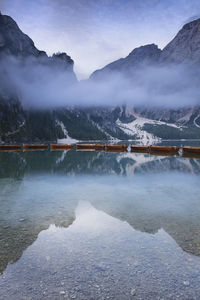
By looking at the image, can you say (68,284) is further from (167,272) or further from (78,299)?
(167,272)

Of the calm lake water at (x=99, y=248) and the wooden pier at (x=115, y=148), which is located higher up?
the calm lake water at (x=99, y=248)

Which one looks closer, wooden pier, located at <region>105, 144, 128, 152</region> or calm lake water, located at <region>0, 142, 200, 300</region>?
calm lake water, located at <region>0, 142, 200, 300</region>

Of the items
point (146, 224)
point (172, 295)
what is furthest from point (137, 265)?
point (146, 224)

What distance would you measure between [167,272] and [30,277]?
329 cm

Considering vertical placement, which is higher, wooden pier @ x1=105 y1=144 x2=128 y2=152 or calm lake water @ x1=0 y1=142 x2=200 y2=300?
calm lake water @ x1=0 y1=142 x2=200 y2=300

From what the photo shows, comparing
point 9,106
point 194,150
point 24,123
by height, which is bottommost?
point 194,150

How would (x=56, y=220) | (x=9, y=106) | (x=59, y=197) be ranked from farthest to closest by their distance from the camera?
1. (x=9, y=106)
2. (x=59, y=197)
3. (x=56, y=220)

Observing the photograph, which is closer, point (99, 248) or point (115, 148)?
point (99, 248)

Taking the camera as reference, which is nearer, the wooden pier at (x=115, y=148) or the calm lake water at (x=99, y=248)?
the calm lake water at (x=99, y=248)

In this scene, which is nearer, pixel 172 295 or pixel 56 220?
pixel 172 295

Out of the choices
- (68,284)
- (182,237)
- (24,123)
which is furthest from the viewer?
(24,123)

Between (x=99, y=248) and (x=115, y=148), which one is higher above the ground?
(x=99, y=248)

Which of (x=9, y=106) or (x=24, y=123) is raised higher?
(x=9, y=106)

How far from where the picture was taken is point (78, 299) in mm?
4668
